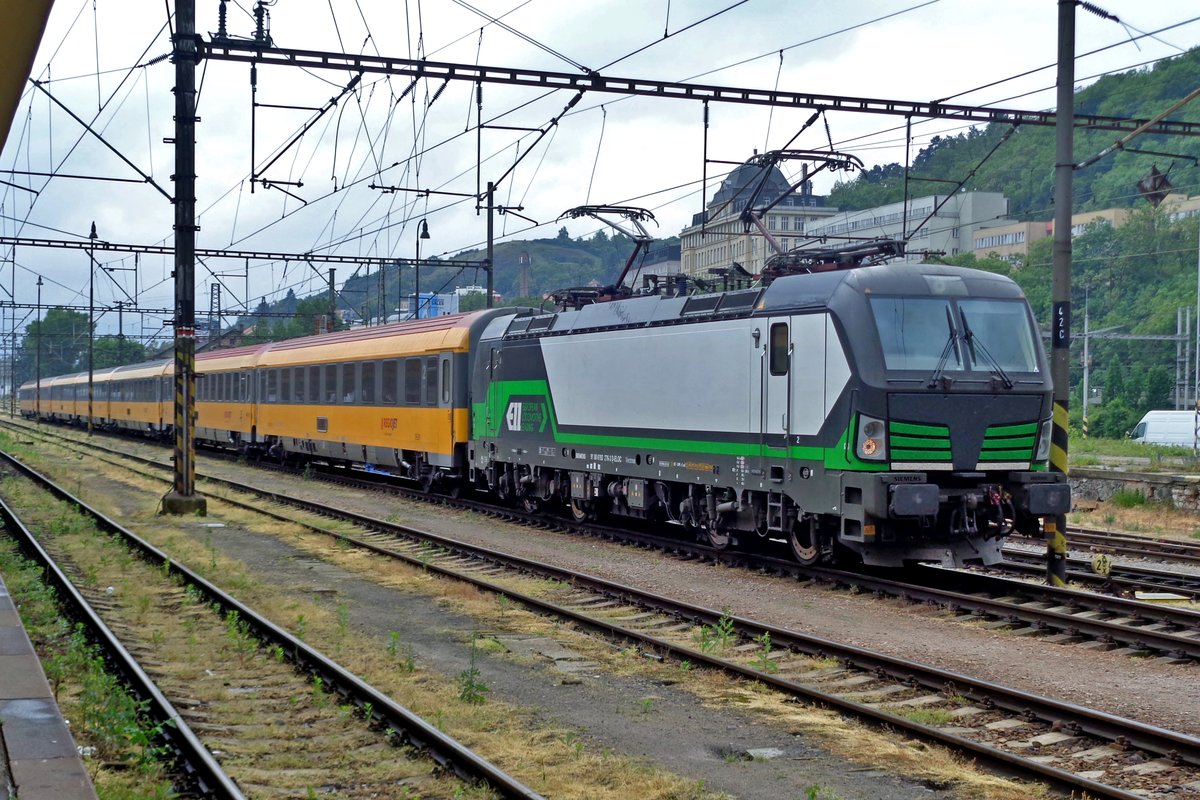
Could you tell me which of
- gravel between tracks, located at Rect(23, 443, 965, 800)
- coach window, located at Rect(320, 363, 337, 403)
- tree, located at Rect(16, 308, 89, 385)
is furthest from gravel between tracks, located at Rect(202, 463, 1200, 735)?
tree, located at Rect(16, 308, 89, 385)

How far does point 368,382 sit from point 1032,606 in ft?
61.4

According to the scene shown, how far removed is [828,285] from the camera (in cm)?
1395

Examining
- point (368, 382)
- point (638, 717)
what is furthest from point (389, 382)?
point (638, 717)

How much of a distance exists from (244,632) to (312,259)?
2803cm

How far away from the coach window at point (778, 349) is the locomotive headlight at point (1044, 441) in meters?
3.01

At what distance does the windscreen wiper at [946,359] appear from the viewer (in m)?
13.4

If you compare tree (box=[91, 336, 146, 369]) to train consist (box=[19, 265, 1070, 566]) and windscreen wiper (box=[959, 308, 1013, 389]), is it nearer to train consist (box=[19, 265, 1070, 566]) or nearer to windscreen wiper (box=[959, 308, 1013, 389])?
train consist (box=[19, 265, 1070, 566])

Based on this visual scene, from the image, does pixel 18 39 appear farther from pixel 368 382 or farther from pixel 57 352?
pixel 57 352

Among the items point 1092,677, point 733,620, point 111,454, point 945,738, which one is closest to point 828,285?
point 733,620

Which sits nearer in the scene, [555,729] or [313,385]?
[555,729]

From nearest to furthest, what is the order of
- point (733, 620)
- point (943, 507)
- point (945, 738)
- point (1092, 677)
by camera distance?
point (945, 738)
point (1092, 677)
point (733, 620)
point (943, 507)

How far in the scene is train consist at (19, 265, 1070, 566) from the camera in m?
13.4

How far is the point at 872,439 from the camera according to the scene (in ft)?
43.3

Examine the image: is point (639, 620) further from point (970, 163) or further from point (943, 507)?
point (970, 163)
